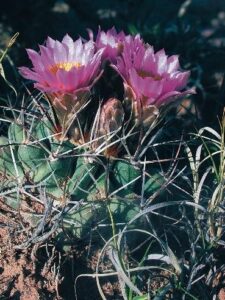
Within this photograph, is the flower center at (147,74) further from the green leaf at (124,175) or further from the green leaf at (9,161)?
the green leaf at (9,161)

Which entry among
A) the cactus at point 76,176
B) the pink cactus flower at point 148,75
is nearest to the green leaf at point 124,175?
the cactus at point 76,176

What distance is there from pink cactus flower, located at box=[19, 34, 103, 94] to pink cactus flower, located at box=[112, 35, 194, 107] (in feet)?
0.20

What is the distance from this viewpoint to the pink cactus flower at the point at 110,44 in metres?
1.35

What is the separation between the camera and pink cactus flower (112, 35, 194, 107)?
122 cm

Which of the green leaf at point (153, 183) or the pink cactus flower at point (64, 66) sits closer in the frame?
the pink cactus flower at point (64, 66)

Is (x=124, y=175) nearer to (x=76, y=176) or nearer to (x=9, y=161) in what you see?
(x=76, y=176)

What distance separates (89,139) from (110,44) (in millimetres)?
234

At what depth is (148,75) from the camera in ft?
4.26

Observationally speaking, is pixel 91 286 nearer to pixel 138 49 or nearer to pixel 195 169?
pixel 195 169

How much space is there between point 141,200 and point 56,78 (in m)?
0.32

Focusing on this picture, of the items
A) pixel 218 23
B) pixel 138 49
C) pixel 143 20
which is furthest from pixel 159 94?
pixel 218 23

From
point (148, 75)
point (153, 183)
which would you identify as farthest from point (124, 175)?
point (148, 75)

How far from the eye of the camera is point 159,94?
1228 mm

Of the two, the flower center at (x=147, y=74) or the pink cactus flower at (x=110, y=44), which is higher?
the pink cactus flower at (x=110, y=44)
